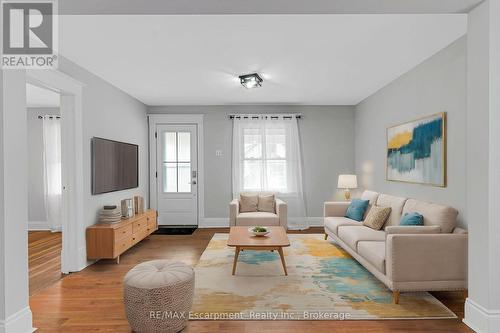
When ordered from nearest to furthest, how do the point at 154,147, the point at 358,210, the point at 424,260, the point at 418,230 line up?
the point at 424,260 → the point at 418,230 → the point at 358,210 → the point at 154,147

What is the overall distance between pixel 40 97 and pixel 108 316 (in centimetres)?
443

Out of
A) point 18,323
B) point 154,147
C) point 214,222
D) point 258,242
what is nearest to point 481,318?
point 258,242

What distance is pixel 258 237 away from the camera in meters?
3.87

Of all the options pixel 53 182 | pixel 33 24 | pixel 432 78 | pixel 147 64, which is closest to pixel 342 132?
pixel 432 78

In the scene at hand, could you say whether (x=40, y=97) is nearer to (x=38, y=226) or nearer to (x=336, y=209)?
(x=38, y=226)

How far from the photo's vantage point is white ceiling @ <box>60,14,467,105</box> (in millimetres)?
2775

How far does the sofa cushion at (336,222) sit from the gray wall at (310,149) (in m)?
1.51

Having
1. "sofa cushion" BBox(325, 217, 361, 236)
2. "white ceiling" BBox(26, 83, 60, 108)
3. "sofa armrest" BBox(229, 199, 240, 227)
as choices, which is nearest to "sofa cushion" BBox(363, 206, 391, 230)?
"sofa cushion" BBox(325, 217, 361, 236)

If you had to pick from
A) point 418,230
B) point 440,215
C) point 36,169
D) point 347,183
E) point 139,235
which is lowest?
point 139,235

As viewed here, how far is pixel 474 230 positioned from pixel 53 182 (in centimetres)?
679

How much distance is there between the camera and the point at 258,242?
361cm

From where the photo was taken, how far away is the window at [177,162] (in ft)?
21.1

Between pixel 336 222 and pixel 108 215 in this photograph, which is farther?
pixel 336 222

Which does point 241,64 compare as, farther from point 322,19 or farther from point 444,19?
point 444,19
